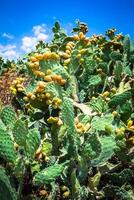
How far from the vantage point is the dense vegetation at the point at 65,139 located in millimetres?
2119

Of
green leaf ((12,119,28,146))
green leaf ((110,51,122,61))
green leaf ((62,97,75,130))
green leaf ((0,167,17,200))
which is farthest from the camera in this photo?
green leaf ((110,51,122,61))

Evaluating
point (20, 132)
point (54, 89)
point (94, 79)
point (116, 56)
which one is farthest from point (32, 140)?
point (116, 56)

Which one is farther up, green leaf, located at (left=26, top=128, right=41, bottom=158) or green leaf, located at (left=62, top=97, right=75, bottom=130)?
green leaf, located at (left=62, top=97, right=75, bottom=130)

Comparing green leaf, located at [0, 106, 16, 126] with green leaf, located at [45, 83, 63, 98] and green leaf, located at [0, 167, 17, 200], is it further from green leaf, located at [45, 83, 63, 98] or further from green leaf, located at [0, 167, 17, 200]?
green leaf, located at [0, 167, 17, 200]

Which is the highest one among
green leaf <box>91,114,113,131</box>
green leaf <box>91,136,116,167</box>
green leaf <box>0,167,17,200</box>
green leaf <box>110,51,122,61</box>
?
green leaf <box>110,51,122,61</box>

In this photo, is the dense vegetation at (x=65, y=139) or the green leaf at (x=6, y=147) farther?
the dense vegetation at (x=65, y=139)

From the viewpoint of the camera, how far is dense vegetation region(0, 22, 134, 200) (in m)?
2.12

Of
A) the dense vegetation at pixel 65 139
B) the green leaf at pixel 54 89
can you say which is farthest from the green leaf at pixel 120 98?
the green leaf at pixel 54 89

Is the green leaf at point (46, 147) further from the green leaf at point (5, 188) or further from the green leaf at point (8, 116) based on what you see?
the green leaf at point (5, 188)

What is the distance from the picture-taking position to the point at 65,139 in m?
2.46

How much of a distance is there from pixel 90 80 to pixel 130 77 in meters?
0.63

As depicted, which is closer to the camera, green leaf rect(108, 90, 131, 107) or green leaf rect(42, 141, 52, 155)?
green leaf rect(42, 141, 52, 155)

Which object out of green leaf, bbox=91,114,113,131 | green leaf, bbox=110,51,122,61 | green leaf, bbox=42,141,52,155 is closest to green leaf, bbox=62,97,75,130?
green leaf, bbox=42,141,52,155

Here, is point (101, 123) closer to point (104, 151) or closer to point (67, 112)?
point (104, 151)
